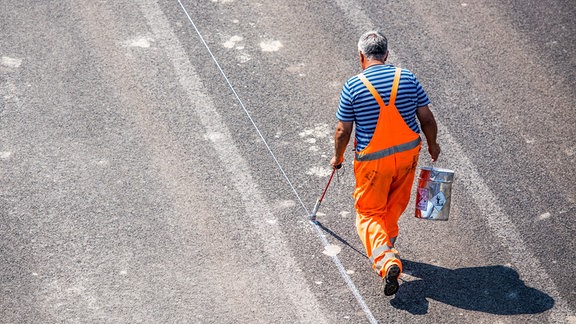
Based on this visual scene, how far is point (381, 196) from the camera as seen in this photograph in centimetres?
659

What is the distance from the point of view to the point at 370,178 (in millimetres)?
6508

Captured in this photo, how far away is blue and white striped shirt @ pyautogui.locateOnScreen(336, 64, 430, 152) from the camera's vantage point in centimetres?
631

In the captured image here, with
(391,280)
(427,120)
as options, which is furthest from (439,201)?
(391,280)

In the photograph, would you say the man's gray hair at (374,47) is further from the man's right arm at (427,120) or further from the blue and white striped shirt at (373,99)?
the man's right arm at (427,120)

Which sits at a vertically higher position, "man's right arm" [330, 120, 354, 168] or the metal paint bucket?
"man's right arm" [330, 120, 354, 168]

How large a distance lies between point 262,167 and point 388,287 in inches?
75.9

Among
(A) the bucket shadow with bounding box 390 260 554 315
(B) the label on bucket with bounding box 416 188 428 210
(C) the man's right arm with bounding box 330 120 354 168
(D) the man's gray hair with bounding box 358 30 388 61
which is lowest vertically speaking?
(A) the bucket shadow with bounding box 390 260 554 315

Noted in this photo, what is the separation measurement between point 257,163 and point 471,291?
2.28 m

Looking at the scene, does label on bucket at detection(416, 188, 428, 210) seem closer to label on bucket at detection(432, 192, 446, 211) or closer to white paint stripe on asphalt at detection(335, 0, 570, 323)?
label on bucket at detection(432, 192, 446, 211)

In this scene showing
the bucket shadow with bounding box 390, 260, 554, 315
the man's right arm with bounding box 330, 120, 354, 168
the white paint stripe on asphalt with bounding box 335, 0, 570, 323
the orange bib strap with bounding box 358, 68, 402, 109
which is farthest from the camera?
the white paint stripe on asphalt with bounding box 335, 0, 570, 323

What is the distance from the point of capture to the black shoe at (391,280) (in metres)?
6.32

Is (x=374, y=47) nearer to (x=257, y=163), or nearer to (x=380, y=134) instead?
(x=380, y=134)

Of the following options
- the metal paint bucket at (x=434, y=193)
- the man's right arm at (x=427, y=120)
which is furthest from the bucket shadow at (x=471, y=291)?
the man's right arm at (x=427, y=120)

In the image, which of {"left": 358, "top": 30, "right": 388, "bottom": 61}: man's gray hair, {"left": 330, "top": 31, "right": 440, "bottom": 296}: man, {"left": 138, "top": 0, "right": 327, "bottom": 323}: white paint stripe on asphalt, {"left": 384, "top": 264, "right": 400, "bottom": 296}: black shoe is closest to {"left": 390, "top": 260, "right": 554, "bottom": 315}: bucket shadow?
{"left": 384, "top": 264, "right": 400, "bottom": 296}: black shoe
